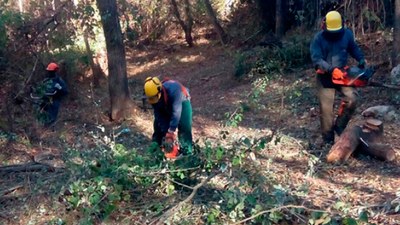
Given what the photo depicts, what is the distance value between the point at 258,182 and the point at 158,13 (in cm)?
1923

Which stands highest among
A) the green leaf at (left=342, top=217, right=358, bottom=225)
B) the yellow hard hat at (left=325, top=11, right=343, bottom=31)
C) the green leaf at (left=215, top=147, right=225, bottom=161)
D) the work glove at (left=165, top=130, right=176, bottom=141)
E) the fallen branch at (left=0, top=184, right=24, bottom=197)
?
the yellow hard hat at (left=325, top=11, right=343, bottom=31)

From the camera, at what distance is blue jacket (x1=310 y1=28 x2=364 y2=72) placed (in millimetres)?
8102

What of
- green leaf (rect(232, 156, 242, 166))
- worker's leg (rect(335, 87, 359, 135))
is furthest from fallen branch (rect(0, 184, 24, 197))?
worker's leg (rect(335, 87, 359, 135))

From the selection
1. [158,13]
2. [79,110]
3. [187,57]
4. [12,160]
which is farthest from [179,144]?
[158,13]

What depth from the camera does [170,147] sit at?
278 inches

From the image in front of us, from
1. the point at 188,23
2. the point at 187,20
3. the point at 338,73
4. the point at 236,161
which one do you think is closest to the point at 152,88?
the point at 236,161

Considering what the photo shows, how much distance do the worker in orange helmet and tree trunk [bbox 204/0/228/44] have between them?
9887 millimetres

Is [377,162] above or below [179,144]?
below

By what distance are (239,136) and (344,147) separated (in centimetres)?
225

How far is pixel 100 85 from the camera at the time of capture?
18.4 metres

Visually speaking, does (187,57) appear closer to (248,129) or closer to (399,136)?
(248,129)

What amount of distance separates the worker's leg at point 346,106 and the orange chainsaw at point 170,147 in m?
2.37

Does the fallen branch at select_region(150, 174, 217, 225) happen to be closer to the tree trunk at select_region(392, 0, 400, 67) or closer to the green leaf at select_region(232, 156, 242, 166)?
the green leaf at select_region(232, 156, 242, 166)

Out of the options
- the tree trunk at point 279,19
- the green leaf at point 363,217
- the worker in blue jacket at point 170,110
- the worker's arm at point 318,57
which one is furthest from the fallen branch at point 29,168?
the tree trunk at point 279,19
